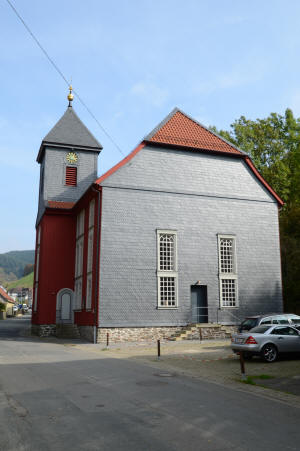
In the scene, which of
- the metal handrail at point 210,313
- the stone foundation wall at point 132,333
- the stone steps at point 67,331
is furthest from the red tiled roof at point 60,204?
the metal handrail at point 210,313

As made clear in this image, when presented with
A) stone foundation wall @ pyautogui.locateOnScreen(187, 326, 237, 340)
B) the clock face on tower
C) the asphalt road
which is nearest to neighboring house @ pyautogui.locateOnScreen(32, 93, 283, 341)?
stone foundation wall @ pyautogui.locateOnScreen(187, 326, 237, 340)

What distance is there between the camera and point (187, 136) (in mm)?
29562

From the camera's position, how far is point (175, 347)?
72.2ft

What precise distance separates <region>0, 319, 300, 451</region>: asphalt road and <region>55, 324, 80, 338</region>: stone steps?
18.4 meters

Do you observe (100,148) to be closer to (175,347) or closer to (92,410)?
(175,347)

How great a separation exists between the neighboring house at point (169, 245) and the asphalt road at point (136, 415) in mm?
13707

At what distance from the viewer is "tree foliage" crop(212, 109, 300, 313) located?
125ft

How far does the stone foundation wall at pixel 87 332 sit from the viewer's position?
84.7ft

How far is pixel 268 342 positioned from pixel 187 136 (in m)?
17.3

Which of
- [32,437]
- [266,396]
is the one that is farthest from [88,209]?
[32,437]

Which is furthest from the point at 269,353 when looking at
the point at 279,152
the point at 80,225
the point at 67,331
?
the point at 279,152

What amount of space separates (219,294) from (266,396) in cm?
1828

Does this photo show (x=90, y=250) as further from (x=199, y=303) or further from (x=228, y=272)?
(x=228, y=272)

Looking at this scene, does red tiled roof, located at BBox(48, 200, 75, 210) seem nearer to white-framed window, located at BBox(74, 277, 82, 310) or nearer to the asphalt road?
white-framed window, located at BBox(74, 277, 82, 310)
